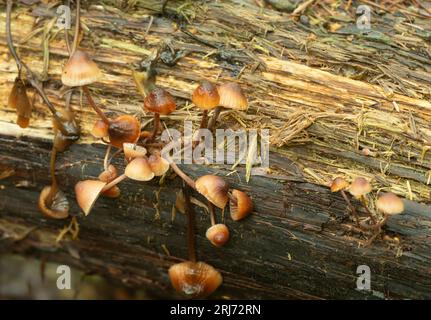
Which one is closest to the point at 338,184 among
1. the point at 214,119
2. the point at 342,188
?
the point at 342,188

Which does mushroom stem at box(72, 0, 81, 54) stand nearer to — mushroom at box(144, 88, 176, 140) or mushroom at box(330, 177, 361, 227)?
mushroom at box(144, 88, 176, 140)

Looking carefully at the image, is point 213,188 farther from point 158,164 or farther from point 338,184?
point 338,184

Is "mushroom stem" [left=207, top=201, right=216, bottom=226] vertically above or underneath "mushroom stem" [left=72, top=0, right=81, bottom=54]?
underneath

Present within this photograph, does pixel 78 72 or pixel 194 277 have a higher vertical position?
pixel 78 72

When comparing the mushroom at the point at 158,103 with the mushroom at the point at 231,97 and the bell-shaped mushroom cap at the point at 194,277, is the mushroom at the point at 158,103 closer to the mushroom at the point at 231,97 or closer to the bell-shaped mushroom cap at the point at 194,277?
the mushroom at the point at 231,97

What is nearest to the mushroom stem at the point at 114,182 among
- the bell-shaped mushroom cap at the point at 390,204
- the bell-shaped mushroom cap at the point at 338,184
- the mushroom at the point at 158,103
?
the mushroom at the point at 158,103

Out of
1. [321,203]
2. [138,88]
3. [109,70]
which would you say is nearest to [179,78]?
[138,88]

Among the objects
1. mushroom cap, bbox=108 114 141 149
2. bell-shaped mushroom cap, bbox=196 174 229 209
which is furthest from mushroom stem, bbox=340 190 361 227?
mushroom cap, bbox=108 114 141 149
